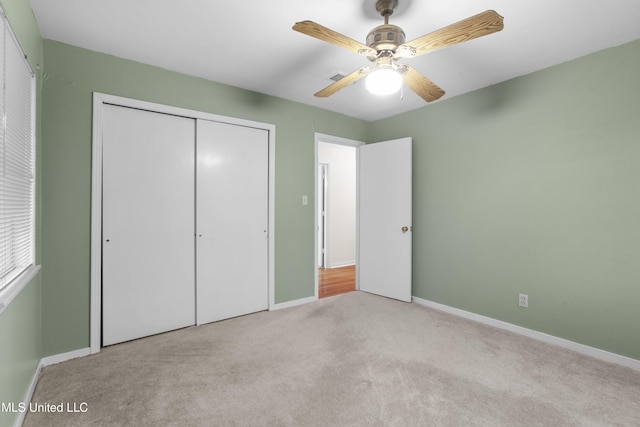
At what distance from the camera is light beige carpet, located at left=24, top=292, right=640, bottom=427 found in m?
1.72

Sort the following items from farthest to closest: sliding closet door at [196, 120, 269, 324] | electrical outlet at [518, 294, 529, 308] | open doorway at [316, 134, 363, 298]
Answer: open doorway at [316, 134, 363, 298] → sliding closet door at [196, 120, 269, 324] → electrical outlet at [518, 294, 529, 308]

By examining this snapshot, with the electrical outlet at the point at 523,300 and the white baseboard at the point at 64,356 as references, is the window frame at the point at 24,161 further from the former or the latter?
the electrical outlet at the point at 523,300

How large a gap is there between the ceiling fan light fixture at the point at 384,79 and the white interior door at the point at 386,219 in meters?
1.99

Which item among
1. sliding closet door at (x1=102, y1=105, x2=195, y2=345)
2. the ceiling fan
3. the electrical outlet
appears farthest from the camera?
the electrical outlet

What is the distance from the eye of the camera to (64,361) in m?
2.32

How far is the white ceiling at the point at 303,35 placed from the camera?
1903 mm

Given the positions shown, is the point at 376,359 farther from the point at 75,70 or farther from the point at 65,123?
the point at 75,70

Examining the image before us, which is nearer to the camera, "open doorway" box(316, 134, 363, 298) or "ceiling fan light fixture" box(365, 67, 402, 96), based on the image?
"ceiling fan light fixture" box(365, 67, 402, 96)

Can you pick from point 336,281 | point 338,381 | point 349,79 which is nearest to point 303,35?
point 349,79

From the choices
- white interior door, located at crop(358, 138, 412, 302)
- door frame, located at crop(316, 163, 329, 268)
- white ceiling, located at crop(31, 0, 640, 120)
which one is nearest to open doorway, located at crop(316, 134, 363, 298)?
door frame, located at crop(316, 163, 329, 268)

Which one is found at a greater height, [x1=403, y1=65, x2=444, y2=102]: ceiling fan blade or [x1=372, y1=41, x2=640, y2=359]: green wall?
[x1=403, y1=65, x2=444, y2=102]: ceiling fan blade

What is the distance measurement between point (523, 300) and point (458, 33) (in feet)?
7.99

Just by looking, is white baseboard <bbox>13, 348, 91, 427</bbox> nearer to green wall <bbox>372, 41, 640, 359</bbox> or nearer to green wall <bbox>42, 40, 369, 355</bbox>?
green wall <bbox>42, 40, 369, 355</bbox>

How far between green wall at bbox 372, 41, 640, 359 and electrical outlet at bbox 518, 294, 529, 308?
0.04 metres
